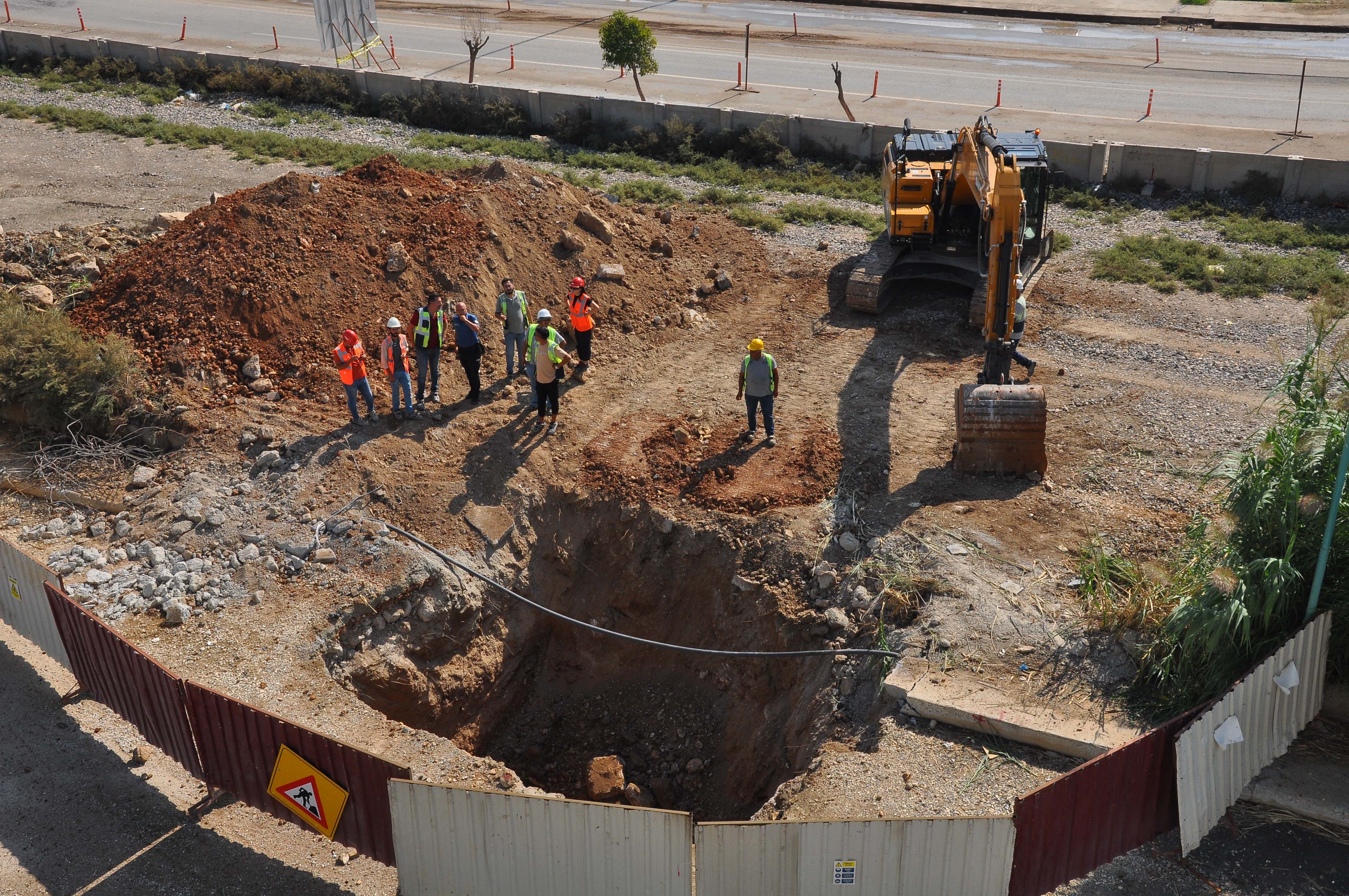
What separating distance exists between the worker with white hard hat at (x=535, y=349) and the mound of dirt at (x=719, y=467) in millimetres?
1137

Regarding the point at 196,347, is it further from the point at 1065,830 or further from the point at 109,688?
the point at 1065,830

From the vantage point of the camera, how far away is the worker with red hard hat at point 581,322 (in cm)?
1503

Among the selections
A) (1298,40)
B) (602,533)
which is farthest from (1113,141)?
(602,533)

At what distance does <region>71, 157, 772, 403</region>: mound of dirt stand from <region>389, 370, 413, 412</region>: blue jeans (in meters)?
1.20

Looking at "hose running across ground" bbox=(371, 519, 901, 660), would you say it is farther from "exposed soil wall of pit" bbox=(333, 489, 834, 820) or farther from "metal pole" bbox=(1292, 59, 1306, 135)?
"metal pole" bbox=(1292, 59, 1306, 135)

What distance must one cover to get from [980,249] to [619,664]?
713 centimetres

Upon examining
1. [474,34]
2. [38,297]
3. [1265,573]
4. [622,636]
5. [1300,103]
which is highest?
[474,34]

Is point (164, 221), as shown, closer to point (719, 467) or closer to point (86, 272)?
point (86, 272)

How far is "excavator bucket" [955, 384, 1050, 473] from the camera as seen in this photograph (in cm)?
1264

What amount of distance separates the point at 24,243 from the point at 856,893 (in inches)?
696

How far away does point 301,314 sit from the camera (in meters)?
15.1

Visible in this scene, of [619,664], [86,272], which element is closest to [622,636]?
[619,664]

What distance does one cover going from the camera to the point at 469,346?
47.0 ft

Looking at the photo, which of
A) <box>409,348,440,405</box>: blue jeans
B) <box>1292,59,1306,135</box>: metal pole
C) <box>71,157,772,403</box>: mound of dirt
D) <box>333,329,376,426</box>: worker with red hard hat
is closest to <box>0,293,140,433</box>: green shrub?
<box>71,157,772,403</box>: mound of dirt
